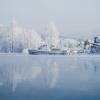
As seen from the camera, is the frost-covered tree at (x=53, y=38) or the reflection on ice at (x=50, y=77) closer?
the reflection on ice at (x=50, y=77)

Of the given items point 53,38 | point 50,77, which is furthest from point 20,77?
point 53,38

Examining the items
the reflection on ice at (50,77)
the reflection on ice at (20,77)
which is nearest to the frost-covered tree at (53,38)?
the reflection on ice at (50,77)

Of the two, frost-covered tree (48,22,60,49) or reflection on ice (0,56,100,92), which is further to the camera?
frost-covered tree (48,22,60,49)

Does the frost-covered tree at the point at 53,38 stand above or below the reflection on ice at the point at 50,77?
above

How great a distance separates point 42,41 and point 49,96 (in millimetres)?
5631

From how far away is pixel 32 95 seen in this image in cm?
160

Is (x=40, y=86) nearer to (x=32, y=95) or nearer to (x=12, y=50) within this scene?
(x=32, y=95)

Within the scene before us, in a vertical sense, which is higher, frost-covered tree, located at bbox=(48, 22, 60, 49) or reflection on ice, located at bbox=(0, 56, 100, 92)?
frost-covered tree, located at bbox=(48, 22, 60, 49)

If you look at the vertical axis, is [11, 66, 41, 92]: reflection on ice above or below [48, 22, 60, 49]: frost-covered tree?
below

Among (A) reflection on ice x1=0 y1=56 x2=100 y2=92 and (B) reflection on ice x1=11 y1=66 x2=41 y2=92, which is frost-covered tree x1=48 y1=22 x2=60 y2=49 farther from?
(B) reflection on ice x1=11 y1=66 x2=41 y2=92

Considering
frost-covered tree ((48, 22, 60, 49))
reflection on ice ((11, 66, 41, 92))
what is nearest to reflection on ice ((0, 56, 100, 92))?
reflection on ice ((11, 66, 41, 92))

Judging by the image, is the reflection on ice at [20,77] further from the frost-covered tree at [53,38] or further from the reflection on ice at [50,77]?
the frost-covered tree at [53,38]

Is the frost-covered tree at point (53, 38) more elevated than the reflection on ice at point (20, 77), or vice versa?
the frost-covered tree at point (53, 38)

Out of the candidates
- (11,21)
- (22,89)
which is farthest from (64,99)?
(11,21)
